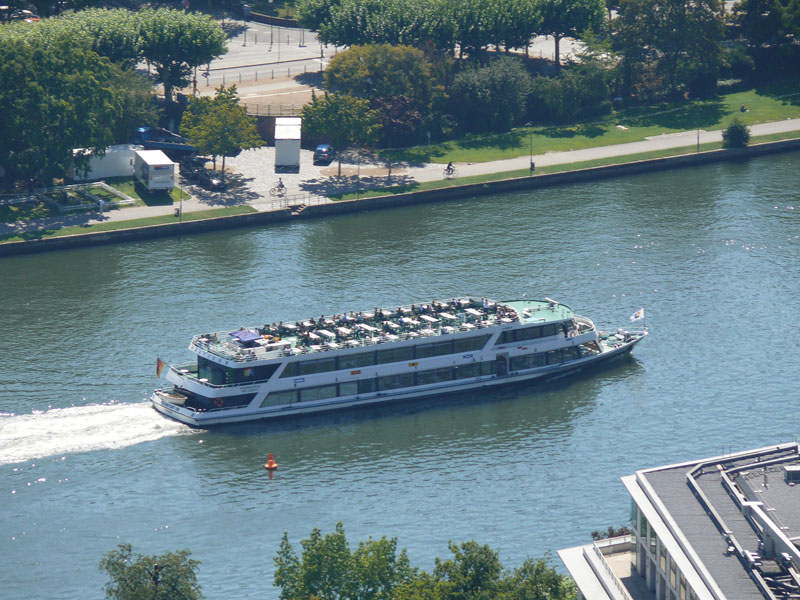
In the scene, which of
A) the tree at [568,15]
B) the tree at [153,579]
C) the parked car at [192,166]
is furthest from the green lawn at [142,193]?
the tree at [153,579]

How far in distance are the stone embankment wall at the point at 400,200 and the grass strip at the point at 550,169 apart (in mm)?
851

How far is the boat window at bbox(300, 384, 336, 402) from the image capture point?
10119 centimetres

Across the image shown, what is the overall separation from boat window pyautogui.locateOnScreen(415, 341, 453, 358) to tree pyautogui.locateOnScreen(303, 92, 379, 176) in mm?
49042

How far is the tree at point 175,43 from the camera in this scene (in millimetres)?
159000

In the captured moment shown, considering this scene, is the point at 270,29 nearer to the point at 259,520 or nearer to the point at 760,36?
the point at 760,36

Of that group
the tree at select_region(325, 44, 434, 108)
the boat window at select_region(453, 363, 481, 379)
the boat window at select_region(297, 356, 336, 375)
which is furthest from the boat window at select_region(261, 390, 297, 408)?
the tree at select_region(325, 44, 434, 108)

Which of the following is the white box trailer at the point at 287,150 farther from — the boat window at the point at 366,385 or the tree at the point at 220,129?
the boat window at the point at 366,385

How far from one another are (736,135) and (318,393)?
70.6m

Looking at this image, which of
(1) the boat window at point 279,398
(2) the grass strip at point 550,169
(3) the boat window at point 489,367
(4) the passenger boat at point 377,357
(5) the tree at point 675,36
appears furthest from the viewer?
(5) the tree at point 675,36

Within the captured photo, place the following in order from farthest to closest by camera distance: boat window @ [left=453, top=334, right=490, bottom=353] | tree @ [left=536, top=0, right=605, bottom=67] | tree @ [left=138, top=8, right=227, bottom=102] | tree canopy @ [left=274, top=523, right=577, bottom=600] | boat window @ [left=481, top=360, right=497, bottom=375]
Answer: tree @ [left=536, top=0, right=605, bottom=67] → tree @ [left=138, top=8, right=227, bottom=102] → boat window @ [left=481, top=360, right=497, bottom=375] → boat window @ [left=453, top=334, right=490, bottom=353] → tree canopy @ [left=274, top=523, right=577, bottom=600]

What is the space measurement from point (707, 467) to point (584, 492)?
2461 cm

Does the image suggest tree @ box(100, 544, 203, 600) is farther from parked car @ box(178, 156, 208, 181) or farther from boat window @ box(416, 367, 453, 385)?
parked car @ box(178, 156, 208, 181)

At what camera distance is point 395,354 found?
337 feet

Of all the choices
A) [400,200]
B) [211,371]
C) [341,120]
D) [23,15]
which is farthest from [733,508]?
[23,15]
